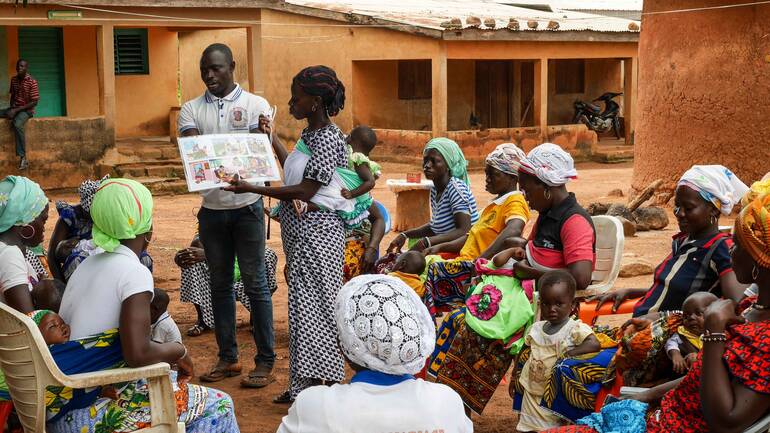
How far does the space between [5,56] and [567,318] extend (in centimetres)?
1580

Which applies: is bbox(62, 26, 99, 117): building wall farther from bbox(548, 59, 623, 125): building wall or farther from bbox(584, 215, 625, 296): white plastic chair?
bbox(584, 215, 625, 296): white plastic chair

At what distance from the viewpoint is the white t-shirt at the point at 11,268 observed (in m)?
3.99

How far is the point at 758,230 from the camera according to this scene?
2795mm

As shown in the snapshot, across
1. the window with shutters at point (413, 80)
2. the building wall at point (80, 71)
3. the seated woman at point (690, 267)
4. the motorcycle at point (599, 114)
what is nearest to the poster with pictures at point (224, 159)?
the seated woman at point (690, 267)

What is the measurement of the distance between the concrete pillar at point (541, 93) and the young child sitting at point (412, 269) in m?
16.7

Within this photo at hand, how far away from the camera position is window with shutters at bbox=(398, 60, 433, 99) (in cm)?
2319

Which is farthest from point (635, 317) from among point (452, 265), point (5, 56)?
point (5, 56)

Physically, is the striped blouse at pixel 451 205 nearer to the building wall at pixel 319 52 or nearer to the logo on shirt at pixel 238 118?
the logo on shirt at pixel 238 118

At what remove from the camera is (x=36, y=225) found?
4.40 metres

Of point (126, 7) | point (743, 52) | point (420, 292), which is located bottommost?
point (420, 292)

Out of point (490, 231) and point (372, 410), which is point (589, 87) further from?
point (372, 410)

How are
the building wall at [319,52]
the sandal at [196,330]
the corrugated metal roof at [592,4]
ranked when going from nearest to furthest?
the sandal at [196,330]
the building wall at [319,52]
the corrugated metal roof at [592,4]

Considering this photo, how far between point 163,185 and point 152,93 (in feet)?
14.1

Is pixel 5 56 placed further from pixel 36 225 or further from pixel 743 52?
pixel 36 225
